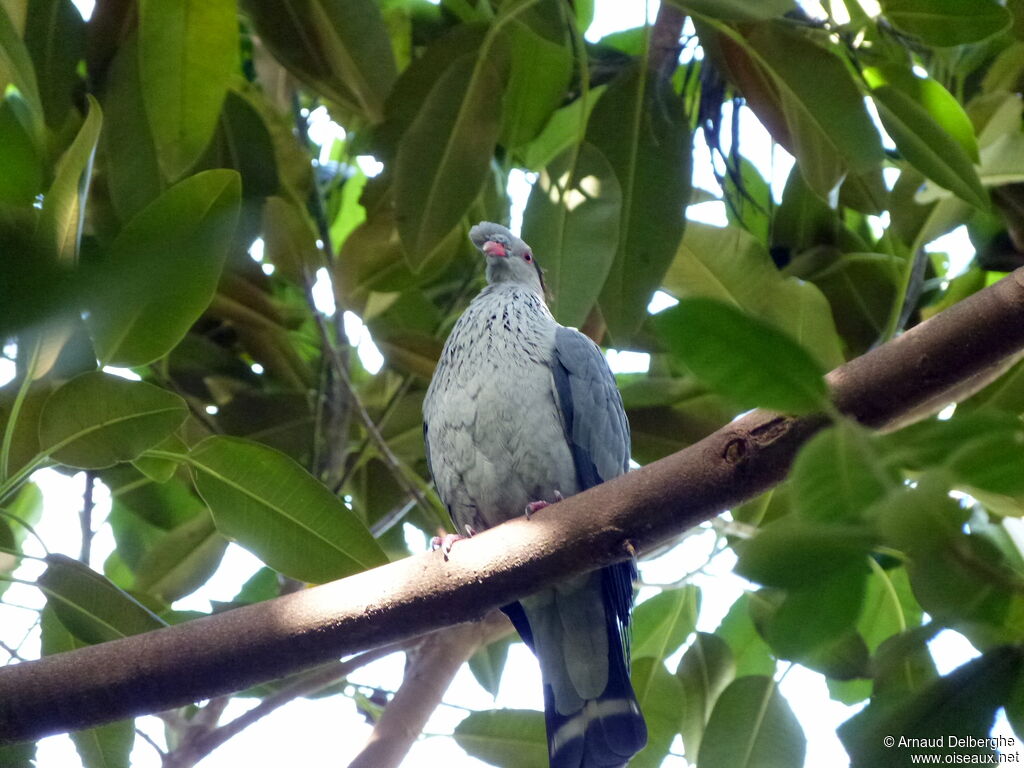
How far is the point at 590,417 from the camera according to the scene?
9.80 ft

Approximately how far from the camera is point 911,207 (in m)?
3.37

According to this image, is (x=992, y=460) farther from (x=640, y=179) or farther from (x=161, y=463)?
(x=640, y=179)

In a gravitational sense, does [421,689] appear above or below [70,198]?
below

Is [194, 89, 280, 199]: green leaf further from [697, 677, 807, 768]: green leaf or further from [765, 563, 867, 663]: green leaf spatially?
[765, 563, 867, 663]: green leaf

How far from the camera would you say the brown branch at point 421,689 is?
2.80 m

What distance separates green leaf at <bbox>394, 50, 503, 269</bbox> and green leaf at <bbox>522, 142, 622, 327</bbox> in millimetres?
215

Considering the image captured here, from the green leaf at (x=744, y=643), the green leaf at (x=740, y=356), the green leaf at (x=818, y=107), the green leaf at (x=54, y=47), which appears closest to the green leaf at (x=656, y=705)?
the green leaf at (x=744, y=643)

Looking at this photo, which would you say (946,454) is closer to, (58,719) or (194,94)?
(58,719)

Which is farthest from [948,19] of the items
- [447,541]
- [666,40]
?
[447,541]

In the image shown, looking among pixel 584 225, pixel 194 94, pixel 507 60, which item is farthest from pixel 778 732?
pixel 194 94

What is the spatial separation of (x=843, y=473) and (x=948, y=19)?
232 cm

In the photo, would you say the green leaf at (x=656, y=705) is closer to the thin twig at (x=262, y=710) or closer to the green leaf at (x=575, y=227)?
the thin twig at (x=262, y=710)

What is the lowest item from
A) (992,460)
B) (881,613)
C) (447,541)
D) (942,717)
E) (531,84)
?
(942,717)

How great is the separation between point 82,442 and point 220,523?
429 mm
